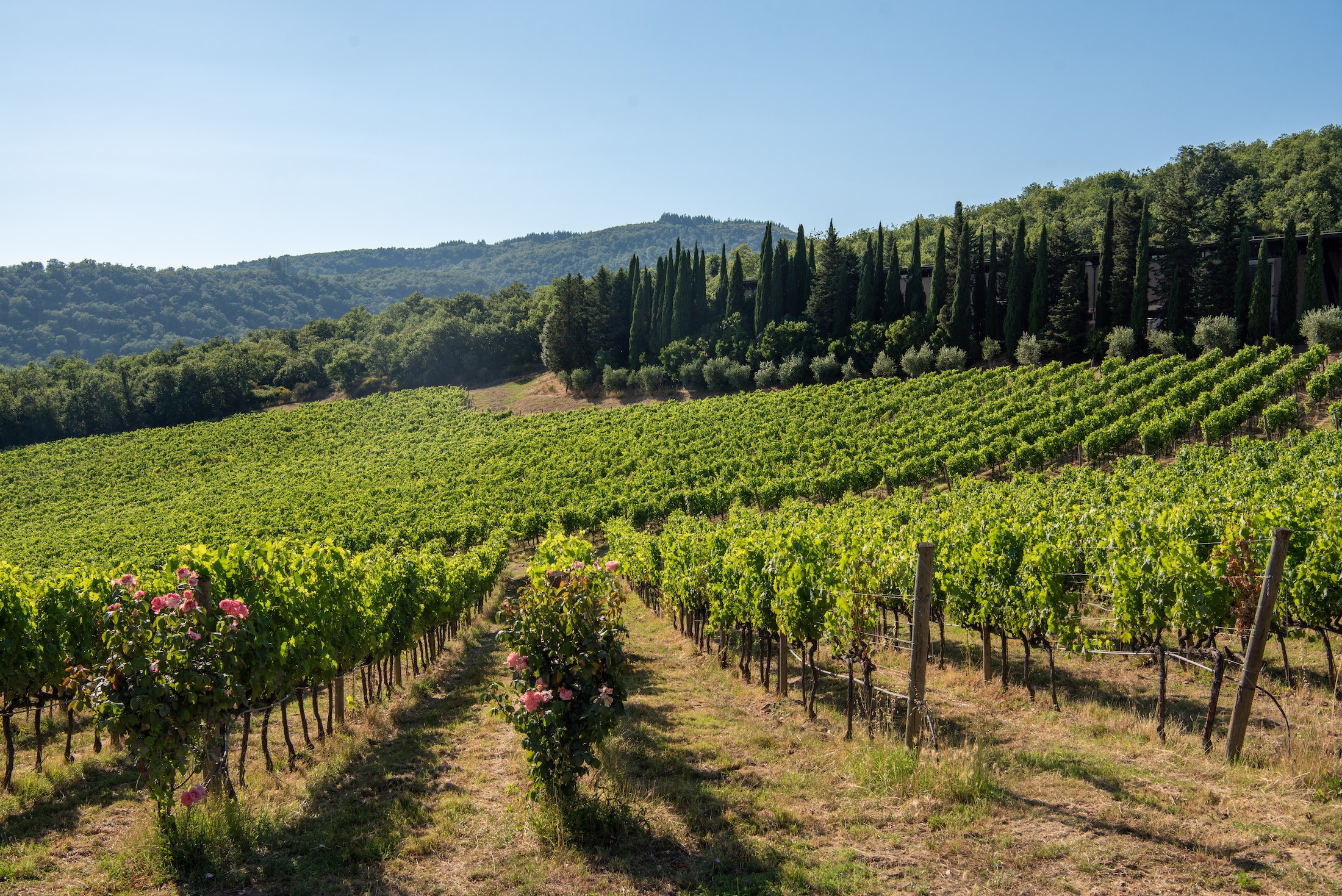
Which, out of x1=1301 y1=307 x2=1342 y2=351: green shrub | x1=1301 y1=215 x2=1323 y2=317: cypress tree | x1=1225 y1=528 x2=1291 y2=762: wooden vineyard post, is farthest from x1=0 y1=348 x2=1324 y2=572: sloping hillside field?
x1=1225 y1=528 x2=1291 y2=762: wooden vineyard post

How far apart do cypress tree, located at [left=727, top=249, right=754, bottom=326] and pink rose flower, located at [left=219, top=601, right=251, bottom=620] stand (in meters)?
66.7

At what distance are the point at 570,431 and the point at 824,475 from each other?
89.4ft

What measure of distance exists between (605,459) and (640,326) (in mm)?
29968

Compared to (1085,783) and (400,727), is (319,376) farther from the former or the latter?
(1085,783)

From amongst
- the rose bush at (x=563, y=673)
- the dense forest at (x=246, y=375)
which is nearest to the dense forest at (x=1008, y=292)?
the dense forest at (x=246, y=375)

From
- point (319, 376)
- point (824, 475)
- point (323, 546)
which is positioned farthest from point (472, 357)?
point (323, 546)

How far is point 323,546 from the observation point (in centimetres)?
1419

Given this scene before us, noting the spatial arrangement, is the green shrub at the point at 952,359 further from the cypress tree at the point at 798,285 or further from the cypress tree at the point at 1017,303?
the cypress tree at the point at 798,285

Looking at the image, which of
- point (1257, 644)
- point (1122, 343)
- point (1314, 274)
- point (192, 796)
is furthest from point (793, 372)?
point (192, 796)

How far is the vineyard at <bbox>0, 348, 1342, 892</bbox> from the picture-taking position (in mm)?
7895

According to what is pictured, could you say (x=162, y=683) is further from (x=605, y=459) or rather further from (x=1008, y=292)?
(x=1008, y=292)

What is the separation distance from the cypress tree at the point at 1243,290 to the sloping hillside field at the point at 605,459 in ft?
15.6

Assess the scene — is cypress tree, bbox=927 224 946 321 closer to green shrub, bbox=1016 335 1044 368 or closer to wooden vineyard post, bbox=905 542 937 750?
green shrub, bbox=1016 335 1044 368

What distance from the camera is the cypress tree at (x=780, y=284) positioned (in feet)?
227
